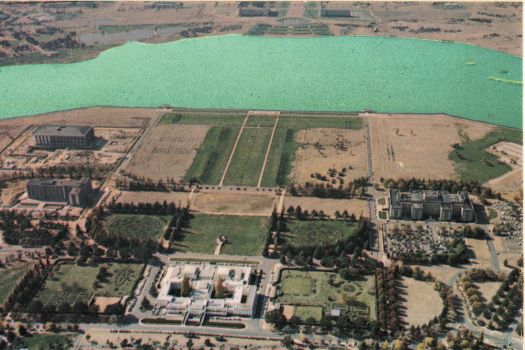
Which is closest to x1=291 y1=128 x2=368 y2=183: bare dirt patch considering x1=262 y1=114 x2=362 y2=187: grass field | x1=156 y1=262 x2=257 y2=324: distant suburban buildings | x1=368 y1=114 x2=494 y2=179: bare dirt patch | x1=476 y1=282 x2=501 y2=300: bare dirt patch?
x1=262 y1=114 x2=362 y2=187: grass field

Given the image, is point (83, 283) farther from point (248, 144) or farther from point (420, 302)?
point (248, 144)

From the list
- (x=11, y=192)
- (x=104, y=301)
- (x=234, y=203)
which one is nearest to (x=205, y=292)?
(x=104, y=301)

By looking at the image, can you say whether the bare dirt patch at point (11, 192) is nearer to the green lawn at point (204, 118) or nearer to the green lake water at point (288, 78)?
the green lawn at point (204, 118)

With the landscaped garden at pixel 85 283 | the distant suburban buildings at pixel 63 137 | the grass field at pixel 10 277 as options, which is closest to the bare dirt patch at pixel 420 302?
the landscaped garden at pixel 85 283

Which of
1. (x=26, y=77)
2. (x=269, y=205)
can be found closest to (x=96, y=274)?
(x=269, y=205)

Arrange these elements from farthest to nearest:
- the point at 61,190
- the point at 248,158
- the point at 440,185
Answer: the point at 248,158, the point at 440,185, the point at 61,190

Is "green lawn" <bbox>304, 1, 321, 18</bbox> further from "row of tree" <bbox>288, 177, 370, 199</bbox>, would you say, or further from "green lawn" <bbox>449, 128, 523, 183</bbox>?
"row of tree" <bbox>288, 177, 370, 199</bbox>

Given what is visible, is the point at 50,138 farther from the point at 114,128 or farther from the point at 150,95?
the point at 150,95
